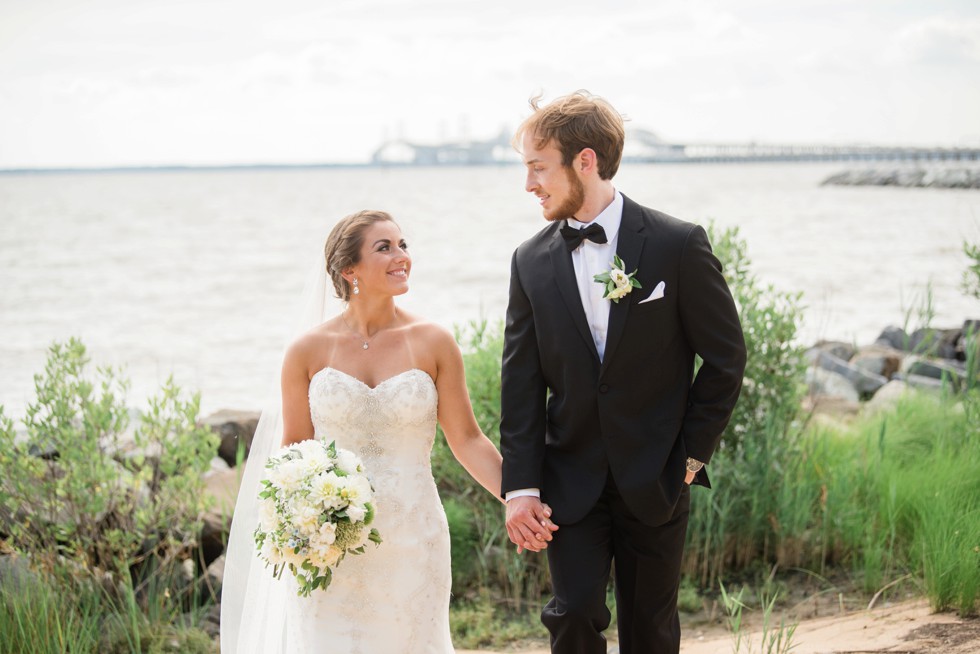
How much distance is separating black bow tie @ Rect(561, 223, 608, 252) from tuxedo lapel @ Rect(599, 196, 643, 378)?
0.07m

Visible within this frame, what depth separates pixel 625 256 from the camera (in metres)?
3.37

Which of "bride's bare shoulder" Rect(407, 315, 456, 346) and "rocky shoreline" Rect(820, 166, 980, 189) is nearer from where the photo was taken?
"bride's bare shoulder" Rect(407, 315, 456, 346)

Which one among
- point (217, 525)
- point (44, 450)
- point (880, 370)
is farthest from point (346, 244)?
point (880, 370)

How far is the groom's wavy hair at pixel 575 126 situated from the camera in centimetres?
334

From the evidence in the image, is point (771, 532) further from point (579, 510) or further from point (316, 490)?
point (316, 490)

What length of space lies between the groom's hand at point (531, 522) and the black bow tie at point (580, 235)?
90 cm

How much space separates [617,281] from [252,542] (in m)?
2.04

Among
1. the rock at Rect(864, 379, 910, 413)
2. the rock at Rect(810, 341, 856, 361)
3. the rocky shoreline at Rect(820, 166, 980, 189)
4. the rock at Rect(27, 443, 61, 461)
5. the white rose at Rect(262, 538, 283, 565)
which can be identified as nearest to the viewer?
the white rose at Rect(262, 538, 283, 565)

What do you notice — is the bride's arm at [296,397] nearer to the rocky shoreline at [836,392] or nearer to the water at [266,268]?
the water at [266,268]

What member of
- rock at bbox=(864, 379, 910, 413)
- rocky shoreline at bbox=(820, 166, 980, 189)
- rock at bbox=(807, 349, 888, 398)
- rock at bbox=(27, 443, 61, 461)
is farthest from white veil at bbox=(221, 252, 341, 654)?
rocky shoreline at bbox=(820, 166, 980, 189)

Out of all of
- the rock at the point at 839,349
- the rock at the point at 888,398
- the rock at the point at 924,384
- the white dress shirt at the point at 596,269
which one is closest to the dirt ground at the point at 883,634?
the white dress shirt at the point at 596,269

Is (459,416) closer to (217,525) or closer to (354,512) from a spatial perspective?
(354,512)

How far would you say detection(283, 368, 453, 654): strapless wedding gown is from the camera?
3.70m

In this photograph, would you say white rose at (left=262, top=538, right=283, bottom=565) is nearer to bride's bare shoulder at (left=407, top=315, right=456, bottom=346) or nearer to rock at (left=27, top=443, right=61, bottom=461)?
bride's bare shoulder at (left=407, top=315, right=456, bottom=346)
